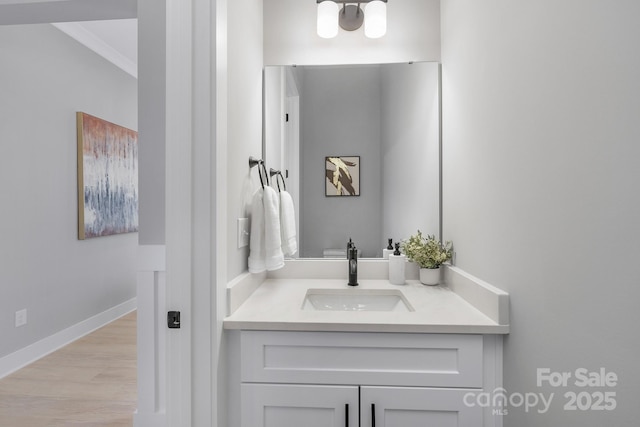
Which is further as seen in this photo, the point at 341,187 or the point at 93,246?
the point at 93,246

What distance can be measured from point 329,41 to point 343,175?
0.70 meters

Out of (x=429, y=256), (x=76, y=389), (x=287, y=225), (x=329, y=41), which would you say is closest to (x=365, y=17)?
(x=329, y=41)

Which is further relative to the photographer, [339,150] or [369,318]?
[339,150]

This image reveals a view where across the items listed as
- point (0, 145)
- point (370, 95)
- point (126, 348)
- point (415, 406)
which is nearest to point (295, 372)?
point (415, 406)

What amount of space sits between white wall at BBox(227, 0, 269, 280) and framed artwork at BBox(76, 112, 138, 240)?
2.22 meters

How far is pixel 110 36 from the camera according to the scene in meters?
3.00

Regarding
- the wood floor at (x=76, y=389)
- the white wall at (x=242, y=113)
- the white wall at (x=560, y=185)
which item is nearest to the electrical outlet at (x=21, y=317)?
the wood floor at (x=76, y=389)

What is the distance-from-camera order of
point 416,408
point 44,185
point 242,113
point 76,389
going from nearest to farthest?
point 416,408
point 242,113
point 76,389
point 44,185

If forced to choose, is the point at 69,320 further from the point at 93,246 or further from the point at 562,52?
the point at 562,52

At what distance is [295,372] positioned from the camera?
3.55 ft

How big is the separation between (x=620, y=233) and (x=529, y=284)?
1.07ft

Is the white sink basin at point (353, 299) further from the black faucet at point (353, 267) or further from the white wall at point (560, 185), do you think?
the white wall at point (560, 185)

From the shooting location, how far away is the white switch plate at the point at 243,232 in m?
1.31

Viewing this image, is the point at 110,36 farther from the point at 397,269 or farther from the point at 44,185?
the point at 397,269
